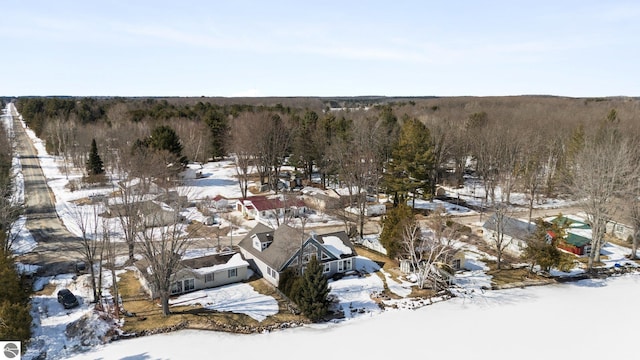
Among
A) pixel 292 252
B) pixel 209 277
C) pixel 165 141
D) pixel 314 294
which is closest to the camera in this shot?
pixel 314 294

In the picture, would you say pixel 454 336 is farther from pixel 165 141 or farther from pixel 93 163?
pixel 93 163

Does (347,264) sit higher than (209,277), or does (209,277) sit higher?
(209,277)

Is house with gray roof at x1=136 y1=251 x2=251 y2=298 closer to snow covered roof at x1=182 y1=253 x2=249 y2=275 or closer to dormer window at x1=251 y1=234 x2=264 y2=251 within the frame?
snow covered roof at x1=182 y1=253 x2=249 y2=275

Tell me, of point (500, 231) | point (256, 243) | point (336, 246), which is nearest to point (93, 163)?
point (256, 243)

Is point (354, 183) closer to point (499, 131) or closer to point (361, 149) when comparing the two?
point (361, 149)

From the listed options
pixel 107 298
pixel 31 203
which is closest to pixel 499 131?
pixel 107 298
